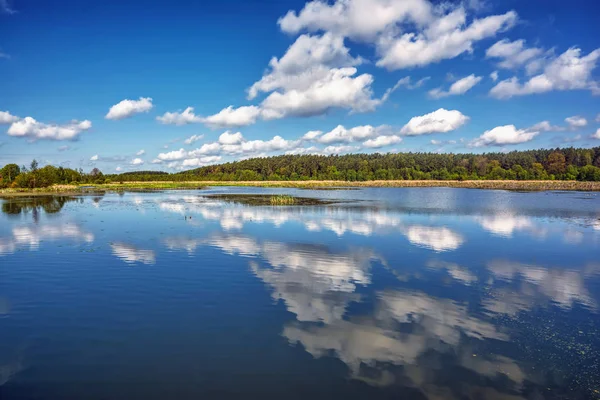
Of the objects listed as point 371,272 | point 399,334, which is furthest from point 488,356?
point 371,272

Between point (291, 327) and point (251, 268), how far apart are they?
6932 mm

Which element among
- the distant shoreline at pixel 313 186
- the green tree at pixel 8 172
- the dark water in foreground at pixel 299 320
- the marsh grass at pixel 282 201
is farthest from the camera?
the green tree at pixel 8 172

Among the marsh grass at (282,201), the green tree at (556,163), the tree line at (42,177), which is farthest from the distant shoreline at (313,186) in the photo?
the marsh grass at (282,201)

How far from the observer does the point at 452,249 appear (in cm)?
2216

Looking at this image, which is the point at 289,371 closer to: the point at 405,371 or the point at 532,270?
the point at 405,371

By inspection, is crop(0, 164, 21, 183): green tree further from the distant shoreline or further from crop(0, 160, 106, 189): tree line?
the distant shoreline

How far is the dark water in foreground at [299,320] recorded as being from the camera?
26.3ft

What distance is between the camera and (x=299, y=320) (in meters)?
11.3

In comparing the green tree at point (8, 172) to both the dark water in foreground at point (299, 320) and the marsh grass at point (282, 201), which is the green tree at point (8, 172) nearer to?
the marsh grass at point (282, 201)

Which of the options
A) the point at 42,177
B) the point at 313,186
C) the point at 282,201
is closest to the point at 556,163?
the point at 313,186

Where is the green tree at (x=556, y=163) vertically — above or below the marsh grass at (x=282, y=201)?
above

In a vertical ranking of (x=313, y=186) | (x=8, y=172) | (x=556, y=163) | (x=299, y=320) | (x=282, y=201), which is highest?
(x=556, y=163)

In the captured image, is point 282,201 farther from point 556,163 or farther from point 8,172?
point 556,163

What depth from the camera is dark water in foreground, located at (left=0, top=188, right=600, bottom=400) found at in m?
8.01
